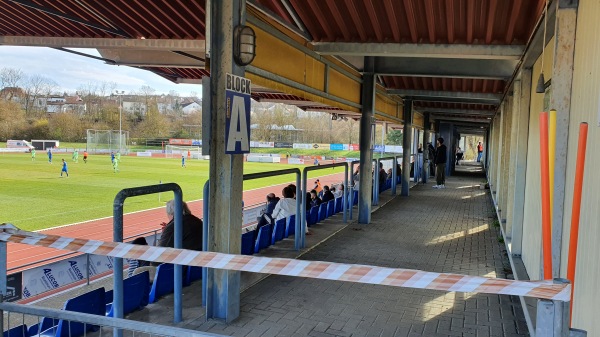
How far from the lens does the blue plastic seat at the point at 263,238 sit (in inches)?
292

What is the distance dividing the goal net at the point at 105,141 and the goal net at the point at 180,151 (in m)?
6.49

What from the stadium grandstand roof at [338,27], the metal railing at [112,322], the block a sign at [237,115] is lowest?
the metal railing at [112,322]

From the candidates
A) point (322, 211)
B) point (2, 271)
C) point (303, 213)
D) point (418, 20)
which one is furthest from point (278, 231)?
point (2, 271)

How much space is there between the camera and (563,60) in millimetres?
3359

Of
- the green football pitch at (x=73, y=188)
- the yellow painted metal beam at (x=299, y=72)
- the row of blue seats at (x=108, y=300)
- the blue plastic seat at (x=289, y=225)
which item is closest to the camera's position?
the row of blue seats at (x=108, y=300)

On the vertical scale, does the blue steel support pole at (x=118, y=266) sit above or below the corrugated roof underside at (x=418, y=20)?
below

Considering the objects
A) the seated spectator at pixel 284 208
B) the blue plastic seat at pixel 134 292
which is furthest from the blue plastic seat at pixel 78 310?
the seated spectator at pixel 284 208

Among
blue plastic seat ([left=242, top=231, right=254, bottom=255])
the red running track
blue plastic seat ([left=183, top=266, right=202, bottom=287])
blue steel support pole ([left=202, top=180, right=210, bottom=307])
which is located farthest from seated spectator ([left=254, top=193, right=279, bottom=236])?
the red running track

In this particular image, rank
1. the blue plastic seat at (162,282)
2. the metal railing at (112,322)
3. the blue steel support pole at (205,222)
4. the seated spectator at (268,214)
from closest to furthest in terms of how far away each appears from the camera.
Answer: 1. the metal railing at (112,322)
2. the blue steel support pole at (205,222)
3. the blue plastic seat at (162,282)
4. the seated spectator at (268,214)

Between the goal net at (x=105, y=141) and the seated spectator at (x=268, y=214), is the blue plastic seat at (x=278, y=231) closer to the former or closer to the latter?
the seated spectator at (x=268, y=214)

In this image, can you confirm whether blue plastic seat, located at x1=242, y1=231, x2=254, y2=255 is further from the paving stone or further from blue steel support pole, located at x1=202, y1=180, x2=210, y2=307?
blue steel support pole, located at x1=202, y1=180, x2=210, y2=307

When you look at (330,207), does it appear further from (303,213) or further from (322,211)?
(303,213)

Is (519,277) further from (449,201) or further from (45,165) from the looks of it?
(45,165)

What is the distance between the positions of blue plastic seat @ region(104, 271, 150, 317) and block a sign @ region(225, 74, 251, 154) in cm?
153
